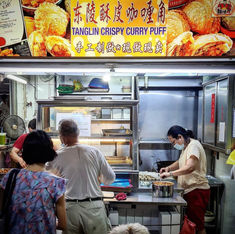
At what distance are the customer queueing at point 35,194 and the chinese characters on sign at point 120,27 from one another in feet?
3.84

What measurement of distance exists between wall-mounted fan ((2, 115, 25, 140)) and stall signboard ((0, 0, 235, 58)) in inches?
140

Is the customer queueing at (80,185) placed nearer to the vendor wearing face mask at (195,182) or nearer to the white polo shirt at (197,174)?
the vendor wearing face mask at (195,182)

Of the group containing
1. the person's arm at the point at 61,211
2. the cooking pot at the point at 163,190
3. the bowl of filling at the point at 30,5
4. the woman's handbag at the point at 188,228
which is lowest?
the woman's handbag at the point at 188,228

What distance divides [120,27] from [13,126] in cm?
429

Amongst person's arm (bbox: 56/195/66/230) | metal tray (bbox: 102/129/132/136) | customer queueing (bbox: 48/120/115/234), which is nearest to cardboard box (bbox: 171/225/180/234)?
customer queueing (bbox: 48/120/115/234)

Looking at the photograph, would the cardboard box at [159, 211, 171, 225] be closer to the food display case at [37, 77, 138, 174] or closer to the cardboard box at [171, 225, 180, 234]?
the cardboard box at [171, 225, 180, 234]

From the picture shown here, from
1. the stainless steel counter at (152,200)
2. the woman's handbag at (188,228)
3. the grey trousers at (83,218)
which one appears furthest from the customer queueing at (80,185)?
the woman's handbag at (188,228)

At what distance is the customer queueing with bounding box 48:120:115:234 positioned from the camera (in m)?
2.50

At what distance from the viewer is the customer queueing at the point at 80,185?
2.50m

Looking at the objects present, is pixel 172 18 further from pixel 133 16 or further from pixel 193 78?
pixel 193 78

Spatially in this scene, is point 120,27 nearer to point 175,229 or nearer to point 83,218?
point 83,218

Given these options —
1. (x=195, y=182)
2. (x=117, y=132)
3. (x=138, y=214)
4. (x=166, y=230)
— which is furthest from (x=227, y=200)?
(x=117, y=132)

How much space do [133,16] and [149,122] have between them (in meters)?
3.75

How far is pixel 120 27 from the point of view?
2365 millimetres
